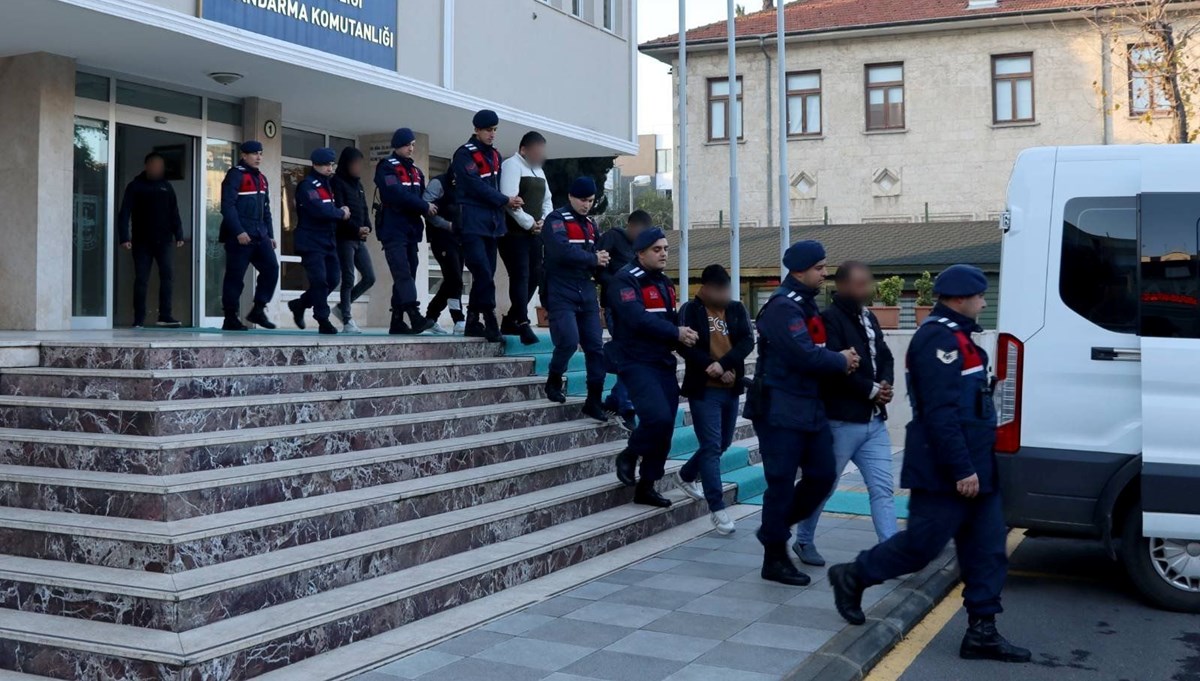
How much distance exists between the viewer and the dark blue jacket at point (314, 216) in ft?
35.2

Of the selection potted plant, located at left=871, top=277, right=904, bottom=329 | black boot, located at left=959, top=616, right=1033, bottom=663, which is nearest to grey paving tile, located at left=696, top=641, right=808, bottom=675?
black boot, located at left=959, top=616, right=1033, bottom=663

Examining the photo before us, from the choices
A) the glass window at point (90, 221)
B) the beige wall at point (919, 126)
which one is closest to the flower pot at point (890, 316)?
the glass window at point (90, 221)

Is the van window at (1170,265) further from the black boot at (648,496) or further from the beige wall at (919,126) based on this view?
the beige wall at (919,126)

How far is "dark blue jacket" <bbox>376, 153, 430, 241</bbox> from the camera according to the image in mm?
10383

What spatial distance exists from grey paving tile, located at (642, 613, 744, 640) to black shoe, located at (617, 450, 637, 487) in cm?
241

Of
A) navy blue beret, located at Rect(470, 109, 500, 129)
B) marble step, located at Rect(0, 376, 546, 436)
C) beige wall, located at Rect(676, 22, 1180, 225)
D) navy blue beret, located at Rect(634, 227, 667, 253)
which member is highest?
beige wall, located at Rect(676, 22, 1180, 225)

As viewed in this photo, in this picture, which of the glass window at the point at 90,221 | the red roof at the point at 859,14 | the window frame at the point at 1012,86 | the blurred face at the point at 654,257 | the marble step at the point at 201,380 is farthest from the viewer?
the red roof at the point at 859,14

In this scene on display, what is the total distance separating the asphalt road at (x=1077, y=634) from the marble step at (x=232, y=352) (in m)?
4.59

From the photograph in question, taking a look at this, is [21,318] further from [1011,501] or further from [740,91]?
[740,91]

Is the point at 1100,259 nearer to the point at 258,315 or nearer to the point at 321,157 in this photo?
the point at 321,157

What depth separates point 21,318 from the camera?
11195 mm

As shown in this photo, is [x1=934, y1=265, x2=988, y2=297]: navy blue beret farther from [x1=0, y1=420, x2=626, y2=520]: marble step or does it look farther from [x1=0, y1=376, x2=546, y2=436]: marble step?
[x1=0, y1=376, x2=546, y2=436]: marble step

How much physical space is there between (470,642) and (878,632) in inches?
80.8

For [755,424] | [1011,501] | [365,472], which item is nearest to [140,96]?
[365,472]
